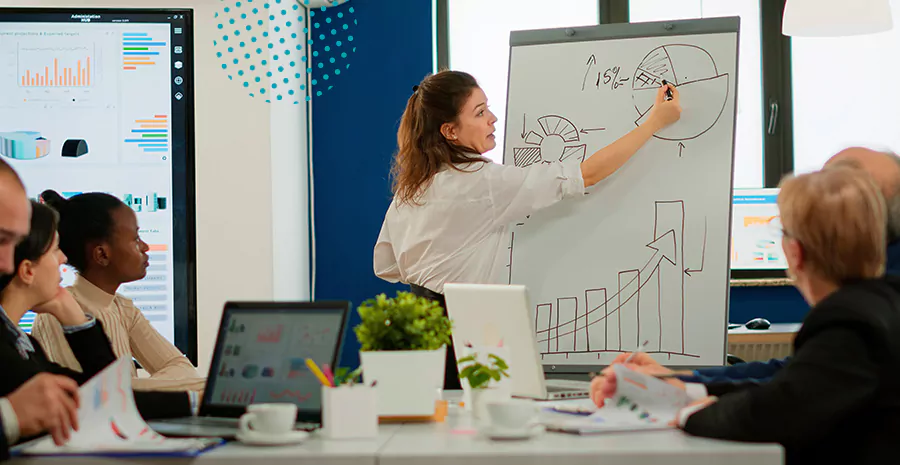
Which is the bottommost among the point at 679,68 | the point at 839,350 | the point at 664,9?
the point at 839,350

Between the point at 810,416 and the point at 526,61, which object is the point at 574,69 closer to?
the point at 526,61

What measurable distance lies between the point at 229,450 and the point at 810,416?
89cm

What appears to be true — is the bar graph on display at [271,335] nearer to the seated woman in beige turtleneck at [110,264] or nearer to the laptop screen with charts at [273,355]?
the laptop screen with charts at [273,355]

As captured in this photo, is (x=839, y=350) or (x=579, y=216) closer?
(x=839, y=350)

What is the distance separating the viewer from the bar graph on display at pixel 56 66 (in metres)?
3.62

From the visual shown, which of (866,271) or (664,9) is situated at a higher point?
(664,9)

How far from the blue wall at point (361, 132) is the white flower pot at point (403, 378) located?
304cm

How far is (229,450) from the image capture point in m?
1.38

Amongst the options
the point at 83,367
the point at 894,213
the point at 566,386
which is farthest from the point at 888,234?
the point at 83,367

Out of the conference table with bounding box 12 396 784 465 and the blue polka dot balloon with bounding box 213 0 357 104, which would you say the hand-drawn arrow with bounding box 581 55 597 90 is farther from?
the blue polka dot balloon with bounding box 213 0 357 104

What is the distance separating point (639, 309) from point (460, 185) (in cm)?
62

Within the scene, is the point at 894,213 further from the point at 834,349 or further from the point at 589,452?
the point at 589,452

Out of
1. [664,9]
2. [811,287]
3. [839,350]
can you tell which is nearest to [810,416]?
[839,350]

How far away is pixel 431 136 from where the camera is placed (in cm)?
265
